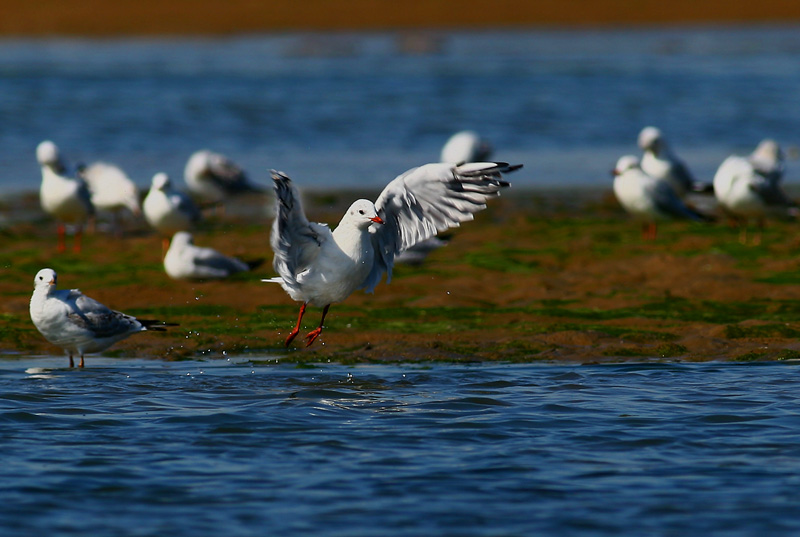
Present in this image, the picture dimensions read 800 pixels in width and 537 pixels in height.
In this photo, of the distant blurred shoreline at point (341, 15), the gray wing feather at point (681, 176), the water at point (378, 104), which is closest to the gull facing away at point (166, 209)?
the water at point (378, 104)

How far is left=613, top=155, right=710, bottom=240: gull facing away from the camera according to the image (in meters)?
15.3

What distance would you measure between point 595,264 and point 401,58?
31.5 m

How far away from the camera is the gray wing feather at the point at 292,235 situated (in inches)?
315

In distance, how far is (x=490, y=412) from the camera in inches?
314

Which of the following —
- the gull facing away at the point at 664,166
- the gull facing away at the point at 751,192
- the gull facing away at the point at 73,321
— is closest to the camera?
the gull facing away at the point at 73,321

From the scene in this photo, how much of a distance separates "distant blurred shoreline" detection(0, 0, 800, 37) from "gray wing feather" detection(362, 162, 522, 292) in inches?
1768

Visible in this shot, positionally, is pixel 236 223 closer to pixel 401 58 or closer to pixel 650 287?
pixel 650 287

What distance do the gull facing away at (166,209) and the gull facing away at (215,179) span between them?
3.20m

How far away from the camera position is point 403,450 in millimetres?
7207

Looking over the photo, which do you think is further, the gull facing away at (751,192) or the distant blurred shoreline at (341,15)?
the distant blurred shoreline at (341,15)

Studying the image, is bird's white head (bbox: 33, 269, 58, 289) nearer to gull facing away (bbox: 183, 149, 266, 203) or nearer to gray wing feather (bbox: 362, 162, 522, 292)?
gray wing feather (bbox: 362, 162, 522, 292)

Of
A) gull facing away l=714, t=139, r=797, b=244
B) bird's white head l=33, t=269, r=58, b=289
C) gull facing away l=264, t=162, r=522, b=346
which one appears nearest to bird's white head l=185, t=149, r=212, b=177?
gull facing away l=714, t=139, r=797, b=244

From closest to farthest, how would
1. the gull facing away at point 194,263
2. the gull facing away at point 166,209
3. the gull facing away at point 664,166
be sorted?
1. the gull facing away at point 194,263
2. the gull facing away at point 166,209
3. the gull facing away at point 664,166

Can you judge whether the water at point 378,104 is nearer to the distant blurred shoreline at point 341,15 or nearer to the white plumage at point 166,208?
the distant blurred shoreline at point 341,15
